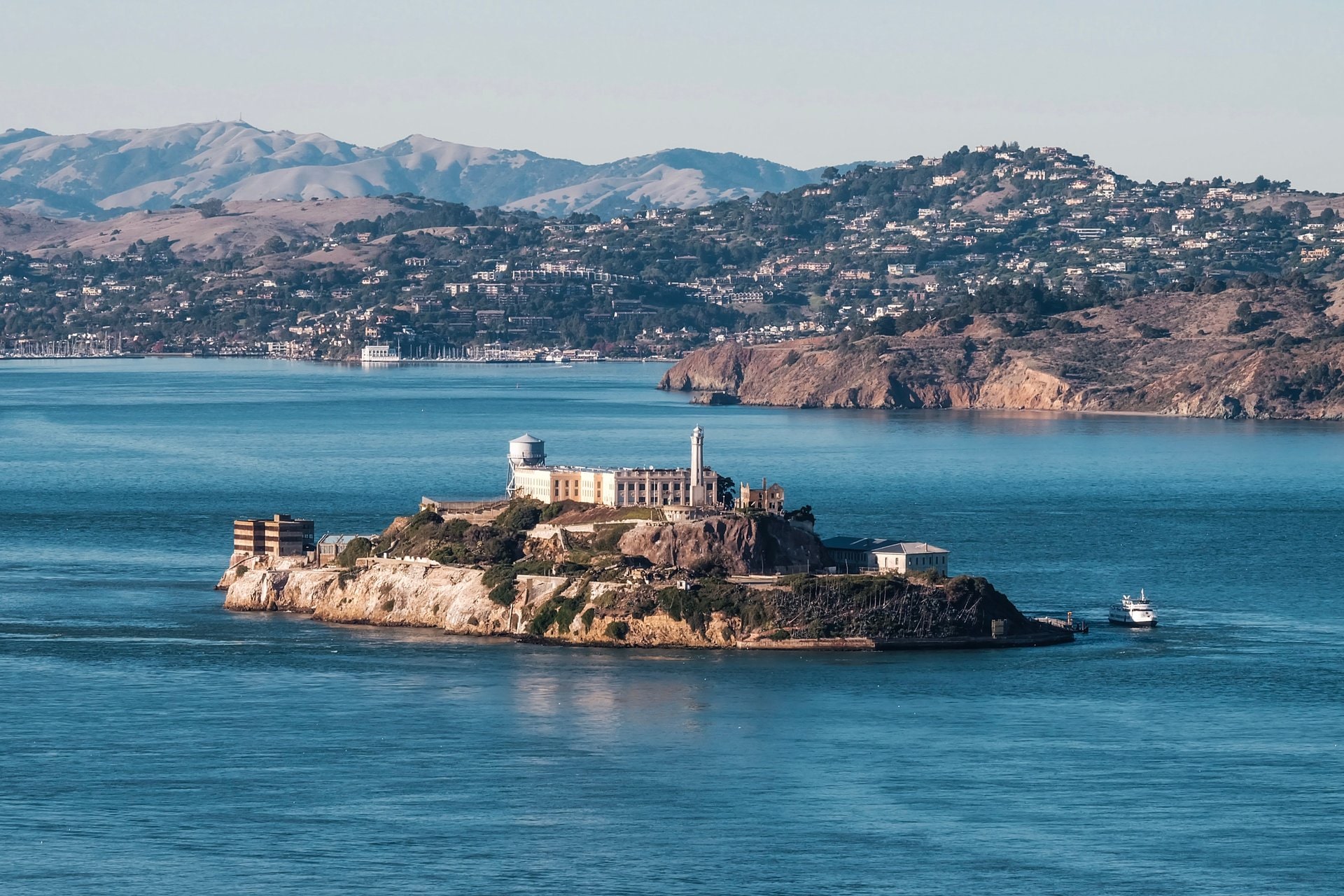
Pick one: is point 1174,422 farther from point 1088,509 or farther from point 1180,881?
point 1180,881

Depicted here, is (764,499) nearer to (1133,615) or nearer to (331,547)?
(1133,615)

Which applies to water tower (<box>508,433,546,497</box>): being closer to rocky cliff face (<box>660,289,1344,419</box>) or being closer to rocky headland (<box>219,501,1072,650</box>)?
rocky headland (<box>219,501,1072,650</box>)

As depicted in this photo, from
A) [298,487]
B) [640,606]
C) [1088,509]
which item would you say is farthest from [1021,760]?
[298,487]

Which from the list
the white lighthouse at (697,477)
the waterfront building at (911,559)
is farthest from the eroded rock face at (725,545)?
the white lighthouse at (697,477)

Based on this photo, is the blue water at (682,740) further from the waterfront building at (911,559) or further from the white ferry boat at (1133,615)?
the waterfront building at (911,559)

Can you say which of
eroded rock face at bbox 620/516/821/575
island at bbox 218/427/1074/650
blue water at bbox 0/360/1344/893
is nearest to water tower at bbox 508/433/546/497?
island at bbox 218/427/1074/650
